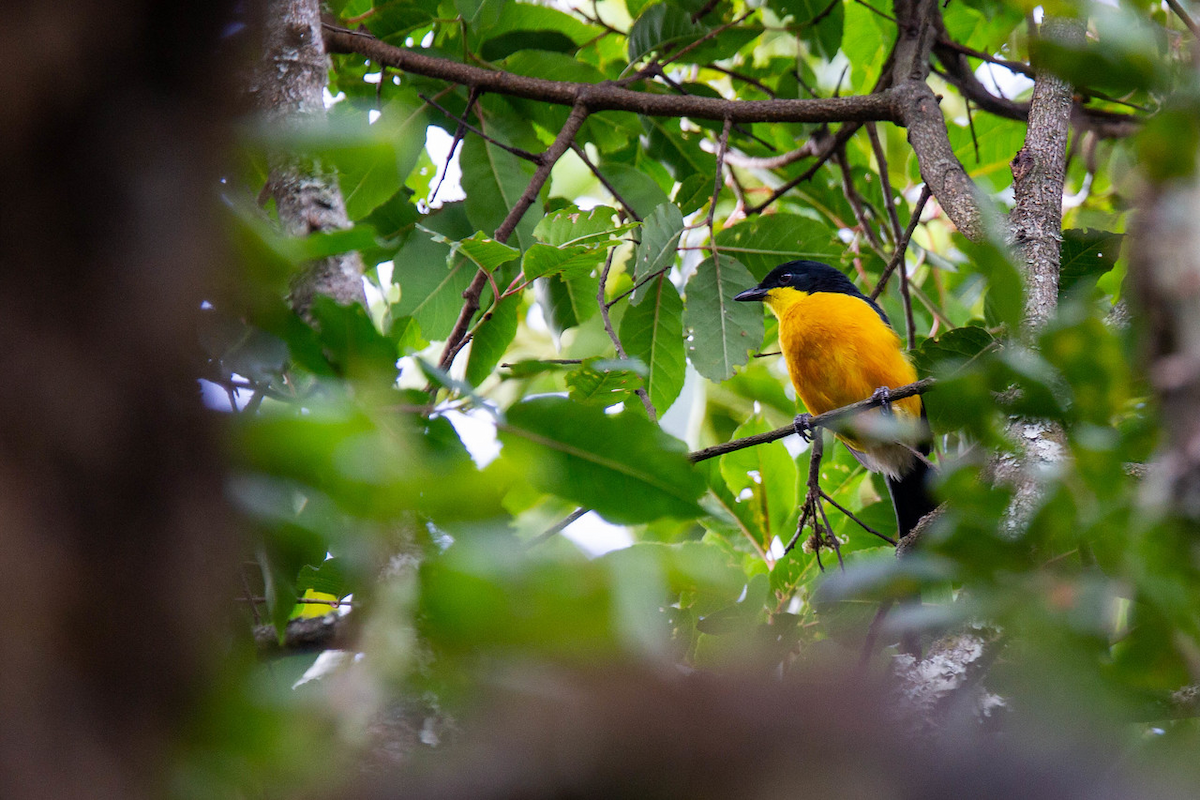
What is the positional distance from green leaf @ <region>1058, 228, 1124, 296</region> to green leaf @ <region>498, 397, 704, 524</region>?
2.56 m

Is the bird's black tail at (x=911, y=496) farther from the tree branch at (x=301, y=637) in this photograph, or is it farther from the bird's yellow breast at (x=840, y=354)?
the tree branch at (x=301, y=637)

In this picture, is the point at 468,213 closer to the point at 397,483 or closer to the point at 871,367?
the point at 871,367

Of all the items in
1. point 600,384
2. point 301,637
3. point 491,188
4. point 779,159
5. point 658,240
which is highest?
point 779,159

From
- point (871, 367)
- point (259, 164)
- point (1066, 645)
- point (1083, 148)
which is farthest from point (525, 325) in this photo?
point (1066, 645)

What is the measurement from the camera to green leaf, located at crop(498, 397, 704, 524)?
0.98 meters

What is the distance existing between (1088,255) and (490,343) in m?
2.05

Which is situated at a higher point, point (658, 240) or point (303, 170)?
point (658, 240)

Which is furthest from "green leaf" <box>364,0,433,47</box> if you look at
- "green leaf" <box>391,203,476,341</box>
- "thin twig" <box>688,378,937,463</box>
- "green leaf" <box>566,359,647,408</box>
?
"thin twig" <box>688,378,937,463</box>

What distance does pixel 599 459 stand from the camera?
0.99 m

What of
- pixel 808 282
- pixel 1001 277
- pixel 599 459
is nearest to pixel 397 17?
pixel 808 282

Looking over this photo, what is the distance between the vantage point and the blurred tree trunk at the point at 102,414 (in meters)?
0.51

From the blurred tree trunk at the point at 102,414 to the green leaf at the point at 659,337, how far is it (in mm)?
3190

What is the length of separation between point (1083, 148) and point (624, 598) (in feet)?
19.0

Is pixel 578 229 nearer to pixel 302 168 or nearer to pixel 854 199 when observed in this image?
pixel 302 168
